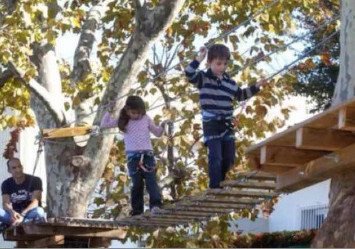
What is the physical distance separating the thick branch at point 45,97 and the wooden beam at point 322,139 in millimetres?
5814

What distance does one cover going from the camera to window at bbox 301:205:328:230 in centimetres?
2474

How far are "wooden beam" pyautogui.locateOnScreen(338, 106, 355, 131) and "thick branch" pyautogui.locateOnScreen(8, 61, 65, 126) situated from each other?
20.9ft

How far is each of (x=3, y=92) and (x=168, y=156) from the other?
2483mm

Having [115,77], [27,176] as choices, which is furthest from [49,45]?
[27,176]

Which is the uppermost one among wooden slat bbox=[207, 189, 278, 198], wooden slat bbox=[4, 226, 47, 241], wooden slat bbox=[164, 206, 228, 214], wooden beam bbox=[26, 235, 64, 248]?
wooden slat bbox=[207, 189, 278, 198]

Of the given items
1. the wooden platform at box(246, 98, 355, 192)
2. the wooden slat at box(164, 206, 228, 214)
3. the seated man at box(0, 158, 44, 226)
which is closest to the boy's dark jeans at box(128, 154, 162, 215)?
the wooden slat at box(164, 206, 228, 214)

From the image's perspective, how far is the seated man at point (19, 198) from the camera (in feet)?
39.9

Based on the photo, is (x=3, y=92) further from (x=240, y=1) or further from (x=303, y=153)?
(x=303, y=153)

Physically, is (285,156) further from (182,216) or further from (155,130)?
(182,216)

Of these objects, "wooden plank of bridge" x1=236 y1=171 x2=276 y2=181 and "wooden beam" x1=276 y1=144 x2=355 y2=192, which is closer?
"wooden beam" x1=276 y1=144 x2=355 y2=192

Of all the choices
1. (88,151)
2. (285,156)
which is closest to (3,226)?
(88,151)

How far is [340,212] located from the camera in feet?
27.7

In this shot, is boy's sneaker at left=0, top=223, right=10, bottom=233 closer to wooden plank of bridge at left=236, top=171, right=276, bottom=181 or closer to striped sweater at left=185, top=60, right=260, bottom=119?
striped sweater at left=185, top=60, right=260, bottom=119

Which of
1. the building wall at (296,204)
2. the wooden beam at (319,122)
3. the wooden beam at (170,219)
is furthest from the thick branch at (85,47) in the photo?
the building wall at (296,204)
